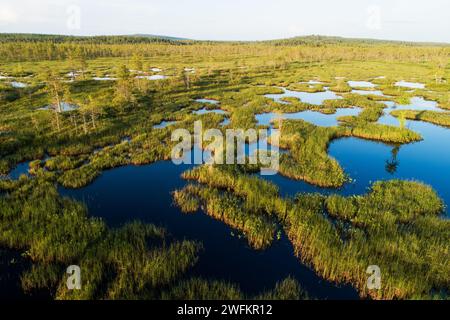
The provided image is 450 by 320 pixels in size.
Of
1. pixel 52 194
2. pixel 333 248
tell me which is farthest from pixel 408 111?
pixel 52 194

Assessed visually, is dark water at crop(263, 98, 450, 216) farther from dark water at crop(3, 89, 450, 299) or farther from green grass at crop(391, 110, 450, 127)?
green grass at crop(391, 110, 450, 127)

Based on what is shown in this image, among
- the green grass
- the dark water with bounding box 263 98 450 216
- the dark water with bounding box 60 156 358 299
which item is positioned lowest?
the dark water with bounding box 60 156 358 299

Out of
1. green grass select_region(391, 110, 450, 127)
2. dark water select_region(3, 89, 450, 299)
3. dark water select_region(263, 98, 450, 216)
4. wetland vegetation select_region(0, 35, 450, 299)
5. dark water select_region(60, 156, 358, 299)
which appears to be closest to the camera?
wetland vegetation select_region(0, 35, 450, 299)

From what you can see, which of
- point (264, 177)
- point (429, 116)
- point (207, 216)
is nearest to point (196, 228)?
point (207, 216)

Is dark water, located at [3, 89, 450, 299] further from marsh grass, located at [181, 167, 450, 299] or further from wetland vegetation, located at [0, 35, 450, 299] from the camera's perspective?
marsh grass, located at [181, 167, 450, 299]

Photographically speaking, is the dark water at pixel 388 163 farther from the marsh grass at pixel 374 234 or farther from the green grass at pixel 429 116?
the green grass at pixel 429 116

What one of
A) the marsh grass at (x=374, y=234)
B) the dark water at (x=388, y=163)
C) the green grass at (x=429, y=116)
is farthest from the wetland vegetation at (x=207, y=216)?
the green grass at (x=429, y=116)

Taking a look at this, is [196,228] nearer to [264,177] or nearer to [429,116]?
[264,177]

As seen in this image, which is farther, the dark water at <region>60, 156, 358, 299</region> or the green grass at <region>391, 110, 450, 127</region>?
the green grass at <region>391, 110, 450, 127</region>

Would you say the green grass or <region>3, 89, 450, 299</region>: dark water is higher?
the green grass

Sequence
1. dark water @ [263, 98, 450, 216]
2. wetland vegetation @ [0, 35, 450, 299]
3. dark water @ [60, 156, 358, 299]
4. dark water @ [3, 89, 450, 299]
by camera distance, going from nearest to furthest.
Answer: wetland vegetation @ [0, 35, 450, 299], dark water @ [60, 156, 358, 299], dark water @ [3, 89, 450, 299], dark water @ [263, 98, 450, 216]

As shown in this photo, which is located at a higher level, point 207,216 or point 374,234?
point 374,234

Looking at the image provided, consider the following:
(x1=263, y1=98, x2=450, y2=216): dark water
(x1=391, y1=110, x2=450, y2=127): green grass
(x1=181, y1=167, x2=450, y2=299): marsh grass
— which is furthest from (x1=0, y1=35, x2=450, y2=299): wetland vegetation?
(x1=391, y1=110, x2=450, y2=127): green grass
